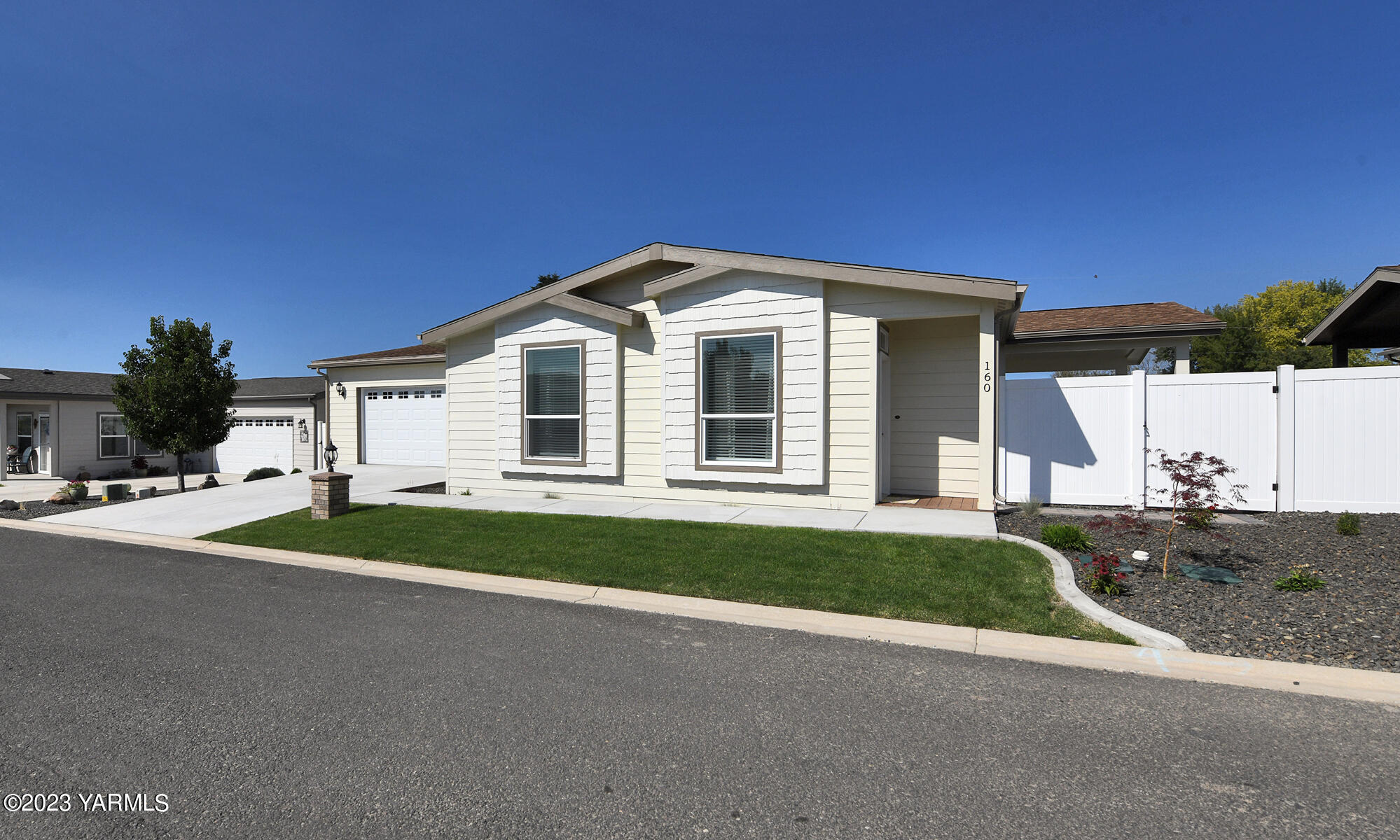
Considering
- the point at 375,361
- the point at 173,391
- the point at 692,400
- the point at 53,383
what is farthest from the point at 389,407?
the point at 53,383

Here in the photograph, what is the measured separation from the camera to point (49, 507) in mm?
13023

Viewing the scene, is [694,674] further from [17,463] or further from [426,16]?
[17,463]

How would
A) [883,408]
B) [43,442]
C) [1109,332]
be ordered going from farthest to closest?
[43,442], [1109,332], [883,408]

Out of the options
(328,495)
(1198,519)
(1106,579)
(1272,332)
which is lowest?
(1106,579)

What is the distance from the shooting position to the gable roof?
29.3 ft

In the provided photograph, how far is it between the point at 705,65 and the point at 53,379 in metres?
26.2

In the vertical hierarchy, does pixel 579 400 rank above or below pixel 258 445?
above

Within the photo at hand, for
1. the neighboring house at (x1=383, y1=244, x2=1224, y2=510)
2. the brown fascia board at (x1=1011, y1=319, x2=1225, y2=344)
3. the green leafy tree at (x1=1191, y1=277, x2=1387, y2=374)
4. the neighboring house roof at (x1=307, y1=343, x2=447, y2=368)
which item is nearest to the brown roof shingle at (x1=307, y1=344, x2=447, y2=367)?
the neighboring house roof at (x1=307, y1=343, x2=447, y2=368)

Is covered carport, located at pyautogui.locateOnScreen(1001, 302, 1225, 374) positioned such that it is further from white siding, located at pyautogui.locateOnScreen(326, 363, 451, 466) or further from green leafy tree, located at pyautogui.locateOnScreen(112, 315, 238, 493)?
green leafy tree, located at pyautogui.locateOnScreen(112, 315, 238, 493)

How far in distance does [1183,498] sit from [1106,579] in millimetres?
1622

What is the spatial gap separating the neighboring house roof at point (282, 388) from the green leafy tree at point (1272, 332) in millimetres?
43600

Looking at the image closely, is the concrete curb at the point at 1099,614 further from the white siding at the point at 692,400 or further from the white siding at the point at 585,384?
the white siding at the point at 585,384

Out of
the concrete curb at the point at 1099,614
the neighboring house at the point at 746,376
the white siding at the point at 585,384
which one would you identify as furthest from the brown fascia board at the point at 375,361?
the concrete curb at the point at 1099,614

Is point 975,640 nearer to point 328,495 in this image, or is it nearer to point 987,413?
point 987,413
